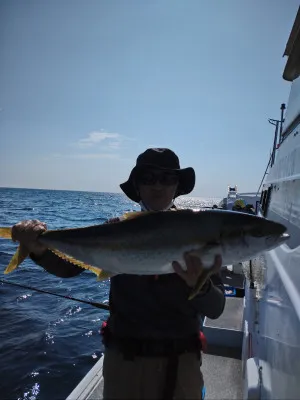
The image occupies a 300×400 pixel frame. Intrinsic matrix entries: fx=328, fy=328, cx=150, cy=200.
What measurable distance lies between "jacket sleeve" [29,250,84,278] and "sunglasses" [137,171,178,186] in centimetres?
110

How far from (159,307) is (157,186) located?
1.14m

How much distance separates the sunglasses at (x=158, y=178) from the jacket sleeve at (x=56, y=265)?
110 centimetres

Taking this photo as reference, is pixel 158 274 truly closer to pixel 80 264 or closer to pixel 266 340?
pixel 80 264

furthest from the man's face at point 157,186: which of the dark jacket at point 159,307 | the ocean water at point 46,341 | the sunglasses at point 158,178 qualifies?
the ocean water at point 46,341

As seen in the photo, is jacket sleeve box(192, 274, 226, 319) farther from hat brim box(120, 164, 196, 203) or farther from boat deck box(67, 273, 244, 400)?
boat deck box(67, 273, 244, 400)

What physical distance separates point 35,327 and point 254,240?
28.1 feet

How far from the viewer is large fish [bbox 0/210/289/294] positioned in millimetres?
2609

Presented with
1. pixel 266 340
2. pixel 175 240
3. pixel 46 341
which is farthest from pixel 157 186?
pixel 46 341

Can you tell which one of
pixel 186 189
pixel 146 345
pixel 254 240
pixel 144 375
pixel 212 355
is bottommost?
pixel 212 355

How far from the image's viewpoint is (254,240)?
262 cm

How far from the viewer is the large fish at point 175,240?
8.56 ft

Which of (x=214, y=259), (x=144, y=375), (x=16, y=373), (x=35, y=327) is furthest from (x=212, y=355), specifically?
(x=35, y=327)

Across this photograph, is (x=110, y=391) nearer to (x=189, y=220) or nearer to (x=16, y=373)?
(x=189, y=220)

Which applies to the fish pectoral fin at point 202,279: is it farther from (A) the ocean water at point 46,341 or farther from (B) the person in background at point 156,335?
(A) the ocean water at point 46,341
